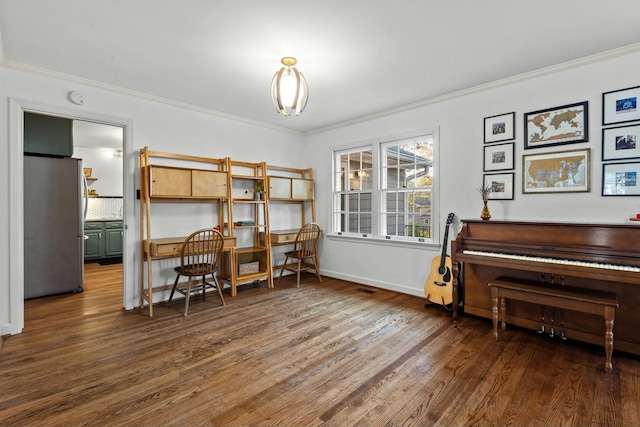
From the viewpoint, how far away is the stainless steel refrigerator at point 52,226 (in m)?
3.91

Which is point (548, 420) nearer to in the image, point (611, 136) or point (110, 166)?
point (611, 136)

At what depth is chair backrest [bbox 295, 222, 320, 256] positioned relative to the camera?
4.73 meters

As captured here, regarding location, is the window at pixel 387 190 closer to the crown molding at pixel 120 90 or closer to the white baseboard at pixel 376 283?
the white baseboard at pixel 376 283

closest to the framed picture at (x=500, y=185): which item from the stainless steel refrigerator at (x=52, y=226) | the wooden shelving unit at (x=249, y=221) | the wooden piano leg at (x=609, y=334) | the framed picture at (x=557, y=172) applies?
the framed picture at (x=557, y=172)

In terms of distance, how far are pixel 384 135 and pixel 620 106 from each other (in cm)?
239

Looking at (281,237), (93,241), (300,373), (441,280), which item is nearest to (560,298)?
(441,280)

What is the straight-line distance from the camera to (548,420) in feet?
5.64

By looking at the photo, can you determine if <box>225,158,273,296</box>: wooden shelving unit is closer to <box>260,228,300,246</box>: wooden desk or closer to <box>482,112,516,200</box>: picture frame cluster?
<box>260,228,300,246</box>: wooden desk

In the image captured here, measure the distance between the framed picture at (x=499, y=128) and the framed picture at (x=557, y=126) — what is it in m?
0.12

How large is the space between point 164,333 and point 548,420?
2.96 meters

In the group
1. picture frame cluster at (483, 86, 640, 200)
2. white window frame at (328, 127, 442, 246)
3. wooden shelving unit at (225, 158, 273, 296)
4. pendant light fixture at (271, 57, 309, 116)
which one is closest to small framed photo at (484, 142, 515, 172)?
picture frame cluster at (483, 86, 640, 200)

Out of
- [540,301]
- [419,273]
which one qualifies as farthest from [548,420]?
[419,273]

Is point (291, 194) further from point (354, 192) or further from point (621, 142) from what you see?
point (621, 142)

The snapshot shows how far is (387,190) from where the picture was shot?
4.41m
